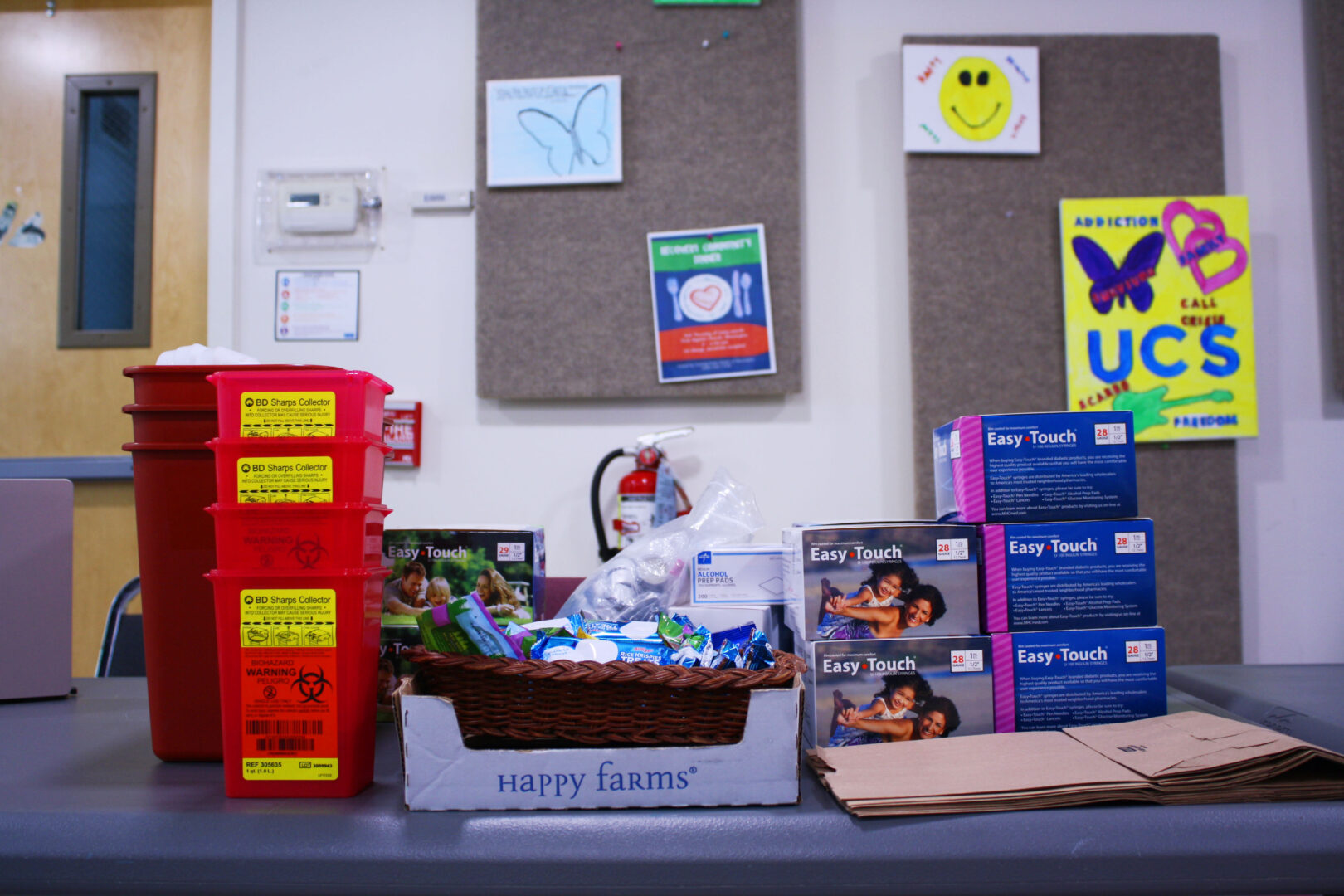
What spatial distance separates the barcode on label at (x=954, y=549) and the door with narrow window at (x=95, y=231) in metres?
2.23

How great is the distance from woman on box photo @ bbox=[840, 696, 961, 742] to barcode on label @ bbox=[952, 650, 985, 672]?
0.03 m

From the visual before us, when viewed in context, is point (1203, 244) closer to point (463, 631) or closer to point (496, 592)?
point (496, 592)

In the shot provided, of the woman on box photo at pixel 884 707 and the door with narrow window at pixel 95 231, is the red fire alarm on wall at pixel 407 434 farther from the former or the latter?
the woman on box photo at pixel 884 707

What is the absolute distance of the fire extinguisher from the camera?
2.03 meters

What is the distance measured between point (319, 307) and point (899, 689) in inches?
77.8

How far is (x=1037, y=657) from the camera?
787 millimetres

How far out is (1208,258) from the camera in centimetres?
211

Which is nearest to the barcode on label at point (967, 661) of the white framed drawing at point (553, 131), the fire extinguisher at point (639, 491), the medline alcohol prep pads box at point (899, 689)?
the medline alcohol prep pads box at point (899, 689)

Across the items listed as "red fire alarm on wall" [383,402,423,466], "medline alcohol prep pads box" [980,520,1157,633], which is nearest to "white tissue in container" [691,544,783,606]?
"medline alcohol prep pads box" [980,520,1157,633]

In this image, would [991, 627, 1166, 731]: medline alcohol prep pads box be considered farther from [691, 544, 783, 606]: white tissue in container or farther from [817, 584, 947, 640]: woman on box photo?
[691, 544, 783, 606]: white tissue in container

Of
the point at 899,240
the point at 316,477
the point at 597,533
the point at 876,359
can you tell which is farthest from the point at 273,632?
the point at 899,240

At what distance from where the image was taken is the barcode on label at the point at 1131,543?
794 mm

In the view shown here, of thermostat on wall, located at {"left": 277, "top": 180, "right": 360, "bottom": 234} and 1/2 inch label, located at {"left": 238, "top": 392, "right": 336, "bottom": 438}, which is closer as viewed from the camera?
1/2 inch label, located at {"left": 238, "top": 392, "right": 336, "bottom": 438}

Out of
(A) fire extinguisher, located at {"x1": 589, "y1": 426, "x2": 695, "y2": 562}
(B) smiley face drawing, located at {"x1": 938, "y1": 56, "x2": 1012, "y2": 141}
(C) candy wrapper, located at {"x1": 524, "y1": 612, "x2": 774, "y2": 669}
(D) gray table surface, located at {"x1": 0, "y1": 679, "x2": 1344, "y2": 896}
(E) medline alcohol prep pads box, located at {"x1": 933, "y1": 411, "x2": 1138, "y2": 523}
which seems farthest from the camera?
(B) smiley face drawing, located at {"x1": 938, "y1": 56, "x2": 1012, "y2": 141}
